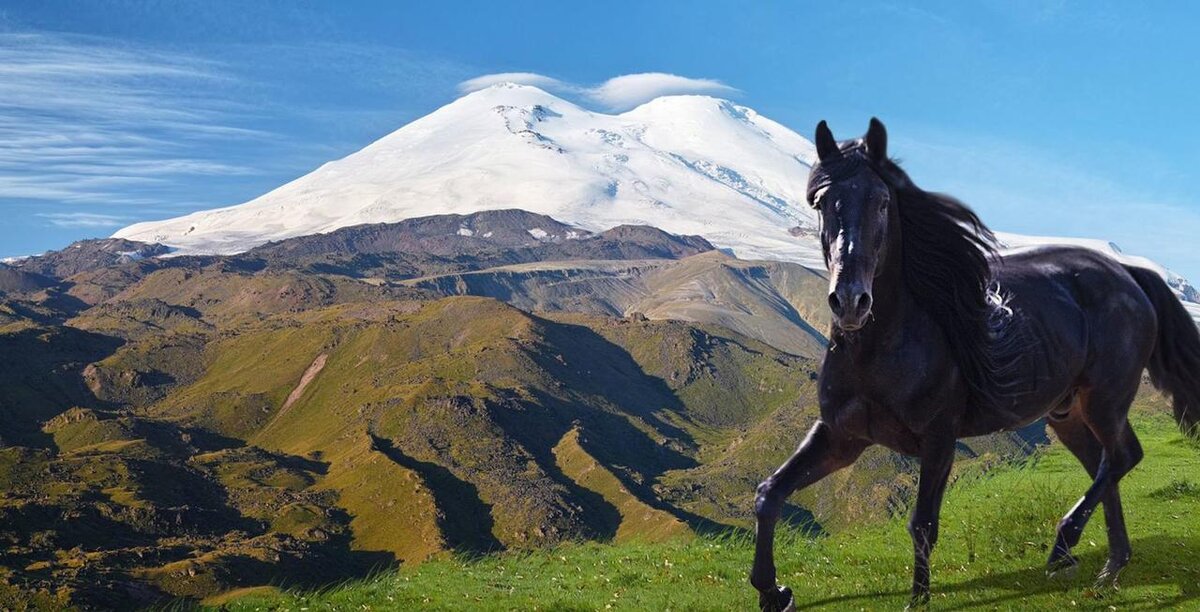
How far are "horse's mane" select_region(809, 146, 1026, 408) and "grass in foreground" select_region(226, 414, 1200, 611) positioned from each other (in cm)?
257

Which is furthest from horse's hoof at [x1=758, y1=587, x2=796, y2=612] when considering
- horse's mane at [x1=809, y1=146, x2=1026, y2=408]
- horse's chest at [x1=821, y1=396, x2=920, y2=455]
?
horse's mane at [x1=809, y1=146, x2=1026, y2=408]

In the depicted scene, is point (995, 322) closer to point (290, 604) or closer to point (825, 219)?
point (825, 219)

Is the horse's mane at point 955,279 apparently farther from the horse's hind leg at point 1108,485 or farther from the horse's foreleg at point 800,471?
the horse's hind leg at point 1108,485

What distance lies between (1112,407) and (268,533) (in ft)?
629

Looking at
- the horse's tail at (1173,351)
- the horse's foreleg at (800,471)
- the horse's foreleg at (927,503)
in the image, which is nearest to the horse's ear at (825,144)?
the horse's foreleg at (800,471)

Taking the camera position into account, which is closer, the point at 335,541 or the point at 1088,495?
the point at 1088,495

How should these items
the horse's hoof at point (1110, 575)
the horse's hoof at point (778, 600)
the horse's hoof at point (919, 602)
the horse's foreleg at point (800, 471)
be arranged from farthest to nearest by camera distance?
the horse's hoof at point (1110, 575) → the horse's hoof at point (919, 602) → the horse's hoof at point (778, 600) → the horse's foreleg at point (800, 471)

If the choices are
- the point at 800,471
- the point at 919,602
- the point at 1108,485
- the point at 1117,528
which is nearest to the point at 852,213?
the point at 800,471

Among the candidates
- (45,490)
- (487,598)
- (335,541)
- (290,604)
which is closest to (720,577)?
(487,598)

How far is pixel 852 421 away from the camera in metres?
9.92

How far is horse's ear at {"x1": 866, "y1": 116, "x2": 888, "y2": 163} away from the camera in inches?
377

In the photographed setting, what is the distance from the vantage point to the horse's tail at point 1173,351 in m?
12.7

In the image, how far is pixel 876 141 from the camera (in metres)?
9.67

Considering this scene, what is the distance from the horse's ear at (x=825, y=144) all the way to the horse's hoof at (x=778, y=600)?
4.35 metres
